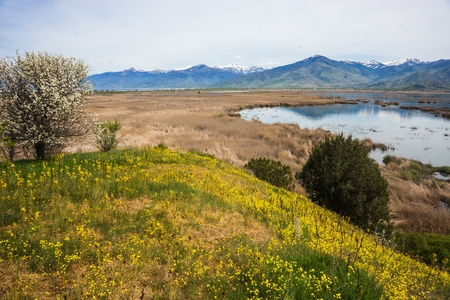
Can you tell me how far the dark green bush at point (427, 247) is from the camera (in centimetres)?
716

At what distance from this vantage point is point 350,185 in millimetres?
9805

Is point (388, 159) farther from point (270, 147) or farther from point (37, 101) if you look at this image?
point (37, 101)

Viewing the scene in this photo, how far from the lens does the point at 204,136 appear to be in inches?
993

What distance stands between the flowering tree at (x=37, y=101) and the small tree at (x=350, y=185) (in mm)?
12233

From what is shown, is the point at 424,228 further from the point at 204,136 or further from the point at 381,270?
the point at 204,136

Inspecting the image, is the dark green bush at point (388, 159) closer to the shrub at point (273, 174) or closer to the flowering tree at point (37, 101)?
the shrub at point (273, 174)

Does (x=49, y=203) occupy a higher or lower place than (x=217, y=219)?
higher

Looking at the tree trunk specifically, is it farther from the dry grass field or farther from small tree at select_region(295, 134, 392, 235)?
small tree at select_region(295, 134, 392, 235)

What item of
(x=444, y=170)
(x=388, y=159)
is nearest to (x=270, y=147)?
(x=388, y=159)

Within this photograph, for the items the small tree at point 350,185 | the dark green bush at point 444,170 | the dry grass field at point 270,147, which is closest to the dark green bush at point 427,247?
the small tree at point 350,185

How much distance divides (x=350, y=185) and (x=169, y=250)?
8.66 metres

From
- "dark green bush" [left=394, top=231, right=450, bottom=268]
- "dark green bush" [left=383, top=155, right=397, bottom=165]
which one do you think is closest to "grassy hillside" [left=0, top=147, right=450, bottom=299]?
"dark green bush" [left=394, top=231, right=450, bottom=268]

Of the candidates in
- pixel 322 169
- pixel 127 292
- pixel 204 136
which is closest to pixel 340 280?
pixel 127 292

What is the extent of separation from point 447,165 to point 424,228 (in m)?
16.6
